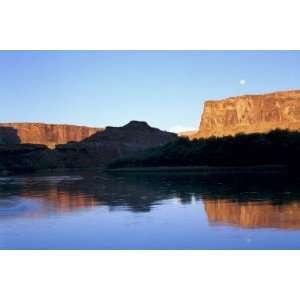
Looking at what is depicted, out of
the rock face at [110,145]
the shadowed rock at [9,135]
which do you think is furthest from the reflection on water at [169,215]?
the shadowed rock at [9,135]

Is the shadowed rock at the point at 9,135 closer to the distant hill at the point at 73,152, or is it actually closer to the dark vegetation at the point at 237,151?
the distant hill at the point at 73,152

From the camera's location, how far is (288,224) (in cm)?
943

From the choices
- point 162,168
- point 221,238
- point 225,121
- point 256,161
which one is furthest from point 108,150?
point 221,238

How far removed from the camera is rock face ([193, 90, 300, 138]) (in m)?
71.7

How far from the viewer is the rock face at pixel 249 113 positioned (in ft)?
235

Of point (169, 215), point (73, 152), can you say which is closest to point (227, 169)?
point (169, 215)

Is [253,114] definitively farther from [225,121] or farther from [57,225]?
[57,225]

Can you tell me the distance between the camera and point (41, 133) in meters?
127

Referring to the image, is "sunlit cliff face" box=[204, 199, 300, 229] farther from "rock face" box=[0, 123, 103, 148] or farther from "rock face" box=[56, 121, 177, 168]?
"rock face" box=[0, 123, 103, 148]

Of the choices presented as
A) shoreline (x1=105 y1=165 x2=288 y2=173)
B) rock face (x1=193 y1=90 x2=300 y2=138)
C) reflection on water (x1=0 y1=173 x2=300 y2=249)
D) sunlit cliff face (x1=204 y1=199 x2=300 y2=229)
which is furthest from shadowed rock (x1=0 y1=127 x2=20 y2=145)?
sunlit cliff face (x1=204 y1=199 x2=300 y2=229)

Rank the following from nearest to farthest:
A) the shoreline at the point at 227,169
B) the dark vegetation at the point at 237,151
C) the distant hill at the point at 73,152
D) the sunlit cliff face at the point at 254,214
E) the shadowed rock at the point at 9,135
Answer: the sunlit cliff face at the point at 254,214 → the shoreline at the point at 227,169 → the dark vegetation at the point at 237,151 → the distant hill at the point at 73,152 → the shadowed rock at the point at 9,135

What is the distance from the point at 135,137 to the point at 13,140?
27554 millimetres

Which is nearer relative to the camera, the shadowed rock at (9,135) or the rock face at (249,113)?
the rock face at (249,113)

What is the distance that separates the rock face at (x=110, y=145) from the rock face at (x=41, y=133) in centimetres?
1364
